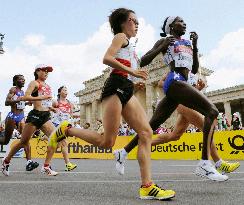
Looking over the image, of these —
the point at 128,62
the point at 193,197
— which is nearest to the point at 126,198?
the point at 193,197

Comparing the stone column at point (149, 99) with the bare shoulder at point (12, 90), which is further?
the stone column at point (149, 99)

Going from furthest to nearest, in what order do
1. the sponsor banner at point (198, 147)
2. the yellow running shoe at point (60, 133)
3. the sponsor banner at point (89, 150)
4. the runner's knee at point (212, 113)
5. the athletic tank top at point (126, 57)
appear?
1. the sponsor banner at point (89, 150)
2. the sponsor banner at point (198, 147)
3. the runner's knee at point (212, 113)
4. the yellow running shoe at point (60, 133)
5. the athletic tank top at point (126, 57)

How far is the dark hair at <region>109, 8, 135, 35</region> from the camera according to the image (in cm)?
400

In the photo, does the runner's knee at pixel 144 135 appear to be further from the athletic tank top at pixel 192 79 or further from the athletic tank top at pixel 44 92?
the athletic tank top at pixel 44 92

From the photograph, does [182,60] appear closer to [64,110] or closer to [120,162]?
[120,162]

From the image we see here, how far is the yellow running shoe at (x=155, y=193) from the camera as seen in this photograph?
11.2 ft

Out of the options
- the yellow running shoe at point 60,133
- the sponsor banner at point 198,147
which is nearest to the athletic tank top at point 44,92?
the yellow running shoe at point 60,133

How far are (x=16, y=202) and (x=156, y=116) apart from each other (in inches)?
103

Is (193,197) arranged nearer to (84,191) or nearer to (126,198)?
(126,198)

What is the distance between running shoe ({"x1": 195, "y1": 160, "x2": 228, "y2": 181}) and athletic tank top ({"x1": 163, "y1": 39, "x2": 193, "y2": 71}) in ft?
4.34

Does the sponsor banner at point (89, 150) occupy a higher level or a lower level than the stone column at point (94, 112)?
lower

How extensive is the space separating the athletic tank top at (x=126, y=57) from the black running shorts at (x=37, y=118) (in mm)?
3373

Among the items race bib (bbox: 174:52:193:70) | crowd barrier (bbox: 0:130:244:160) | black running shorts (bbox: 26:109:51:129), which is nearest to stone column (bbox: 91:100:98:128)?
crowd barrier (bbox: 0:130:244:160)

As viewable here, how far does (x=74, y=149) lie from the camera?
61.0ft
